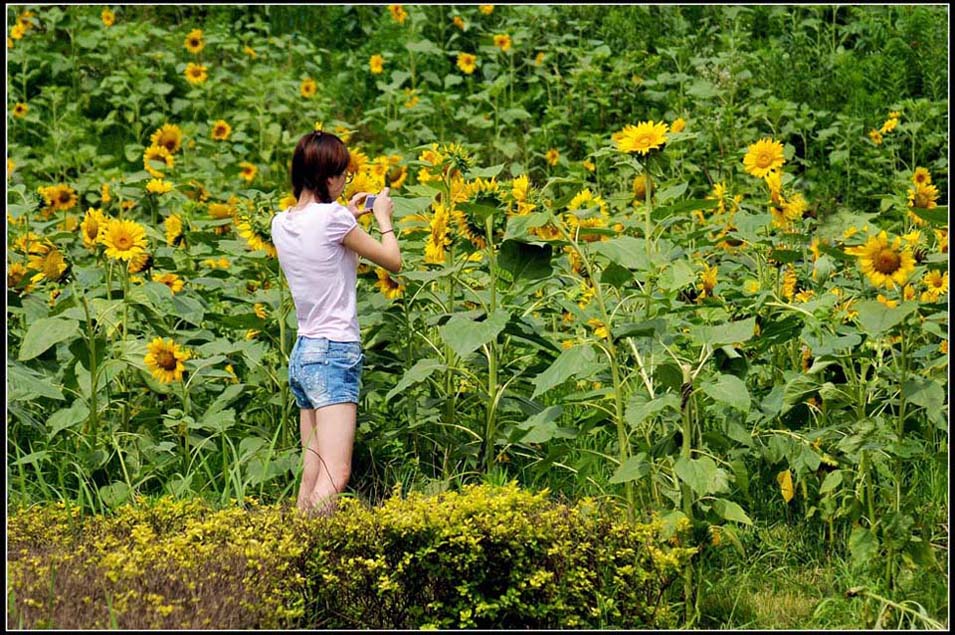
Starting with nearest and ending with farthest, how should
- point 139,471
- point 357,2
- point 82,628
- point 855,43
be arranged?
point 82,628 → point 139,471 → point 855,43 → point 357,2

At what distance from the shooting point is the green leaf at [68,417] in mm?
3758

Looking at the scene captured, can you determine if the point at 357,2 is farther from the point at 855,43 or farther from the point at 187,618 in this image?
the point at 187,618

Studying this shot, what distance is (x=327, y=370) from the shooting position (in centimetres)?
358

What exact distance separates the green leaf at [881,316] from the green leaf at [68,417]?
2.18m

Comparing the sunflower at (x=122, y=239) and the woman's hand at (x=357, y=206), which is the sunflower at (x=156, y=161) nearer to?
the sunflower at (x=122, y=239)

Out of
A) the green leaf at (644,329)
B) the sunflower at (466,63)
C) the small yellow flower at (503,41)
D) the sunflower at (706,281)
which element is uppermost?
the small yellow flower at (503,41)

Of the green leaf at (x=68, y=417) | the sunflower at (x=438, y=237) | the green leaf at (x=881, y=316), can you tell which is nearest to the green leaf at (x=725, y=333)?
the green leaf at (x=881, y=316)

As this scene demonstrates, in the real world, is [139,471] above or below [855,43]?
below

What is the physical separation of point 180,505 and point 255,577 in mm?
534

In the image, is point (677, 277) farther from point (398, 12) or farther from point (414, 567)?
point (398, 12)

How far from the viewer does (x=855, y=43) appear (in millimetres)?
7914

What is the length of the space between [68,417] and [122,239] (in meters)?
0.54

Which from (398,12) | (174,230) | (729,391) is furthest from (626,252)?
(398,12)

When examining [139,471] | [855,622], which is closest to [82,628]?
[139,471]
